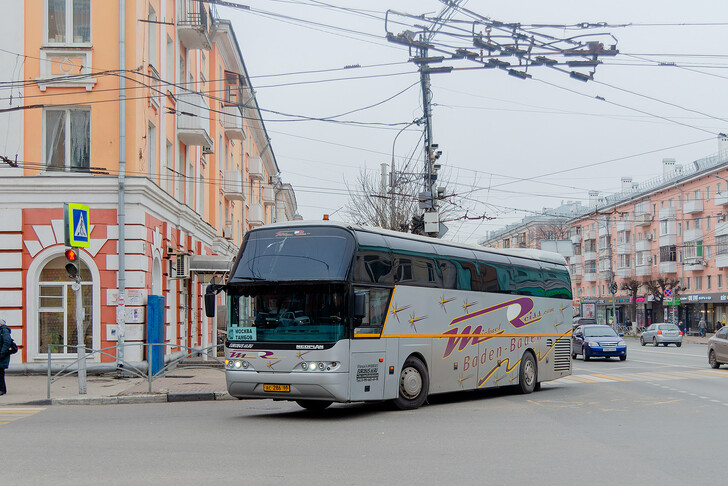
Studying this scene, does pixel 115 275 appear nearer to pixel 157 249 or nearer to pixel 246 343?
pixel 157 249

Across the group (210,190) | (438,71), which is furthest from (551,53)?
(210,190)

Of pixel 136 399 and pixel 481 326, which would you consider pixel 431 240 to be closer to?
pixel 481 326

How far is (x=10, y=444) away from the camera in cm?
1099

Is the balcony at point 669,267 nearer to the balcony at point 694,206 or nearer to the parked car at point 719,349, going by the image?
the balcony at point 694,206

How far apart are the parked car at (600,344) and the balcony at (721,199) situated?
135 ft

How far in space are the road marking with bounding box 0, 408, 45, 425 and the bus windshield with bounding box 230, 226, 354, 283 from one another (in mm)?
4291

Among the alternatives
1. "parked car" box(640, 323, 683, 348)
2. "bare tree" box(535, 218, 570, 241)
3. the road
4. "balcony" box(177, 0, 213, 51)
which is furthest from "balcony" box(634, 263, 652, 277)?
the road

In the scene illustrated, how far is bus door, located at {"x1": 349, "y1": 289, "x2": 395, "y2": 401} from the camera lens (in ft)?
46.6

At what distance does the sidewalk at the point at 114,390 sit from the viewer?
1734 centimetres

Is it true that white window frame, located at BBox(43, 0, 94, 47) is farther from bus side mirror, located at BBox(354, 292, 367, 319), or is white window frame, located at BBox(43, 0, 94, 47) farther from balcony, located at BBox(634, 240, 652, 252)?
balcony, located at BBox(634, 240, 652, 252)

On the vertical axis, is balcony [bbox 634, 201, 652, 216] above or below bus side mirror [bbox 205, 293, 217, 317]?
above

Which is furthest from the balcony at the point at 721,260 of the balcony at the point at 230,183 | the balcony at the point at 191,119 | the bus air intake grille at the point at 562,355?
the balcony at the point at 191,119

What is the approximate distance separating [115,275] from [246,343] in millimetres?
9488

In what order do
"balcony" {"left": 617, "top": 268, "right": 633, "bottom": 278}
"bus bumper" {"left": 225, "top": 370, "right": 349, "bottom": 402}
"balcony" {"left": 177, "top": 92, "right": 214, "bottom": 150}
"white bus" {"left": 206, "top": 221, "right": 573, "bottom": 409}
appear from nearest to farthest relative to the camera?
"bus bumper" {"left": 225, "top": 370, "right": 349, "bottom": 402} < "white bus" {"left": 206, "top": 221, "right": 573, "bottom": 409} < "balcony" {"left": 177, "top": 92, "right": 214, "bottom": 150} < "balcony" {"left": 617, "top": 268, "right": 633, "bottom": 278}
